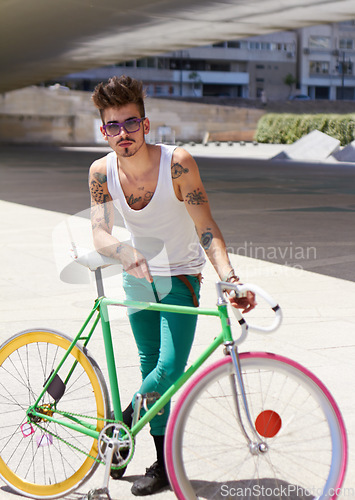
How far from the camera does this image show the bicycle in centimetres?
274

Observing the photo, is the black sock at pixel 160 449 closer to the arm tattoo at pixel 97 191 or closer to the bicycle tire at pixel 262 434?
the bicycle tire at pixel 262 434

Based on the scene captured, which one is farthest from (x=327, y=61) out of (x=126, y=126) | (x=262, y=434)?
(x=262, y=434)

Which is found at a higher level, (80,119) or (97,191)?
(97,191)

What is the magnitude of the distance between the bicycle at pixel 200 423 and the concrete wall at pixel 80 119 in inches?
1667

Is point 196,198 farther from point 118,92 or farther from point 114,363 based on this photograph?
point 114,363

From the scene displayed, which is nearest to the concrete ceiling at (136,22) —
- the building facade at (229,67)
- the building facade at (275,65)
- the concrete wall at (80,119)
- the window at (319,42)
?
the concrete wall at (80,119)

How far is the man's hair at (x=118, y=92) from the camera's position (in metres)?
3.16

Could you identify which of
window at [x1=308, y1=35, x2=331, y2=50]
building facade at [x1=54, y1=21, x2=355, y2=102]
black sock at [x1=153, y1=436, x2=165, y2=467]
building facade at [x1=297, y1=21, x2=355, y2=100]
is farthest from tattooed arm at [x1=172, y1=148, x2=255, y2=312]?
window at [x1=308, y1=35, x2=331, y2=50]

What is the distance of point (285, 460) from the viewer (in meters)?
2.95

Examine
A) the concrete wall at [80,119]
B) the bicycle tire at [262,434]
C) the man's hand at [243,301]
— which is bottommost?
the concrete wall at [80,119]

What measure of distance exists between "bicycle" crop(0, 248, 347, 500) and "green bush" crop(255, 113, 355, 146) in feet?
120

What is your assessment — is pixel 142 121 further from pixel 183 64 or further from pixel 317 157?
pixel 183 64

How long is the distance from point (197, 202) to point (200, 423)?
0.94 meters

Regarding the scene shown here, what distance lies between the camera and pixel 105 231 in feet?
11.2
